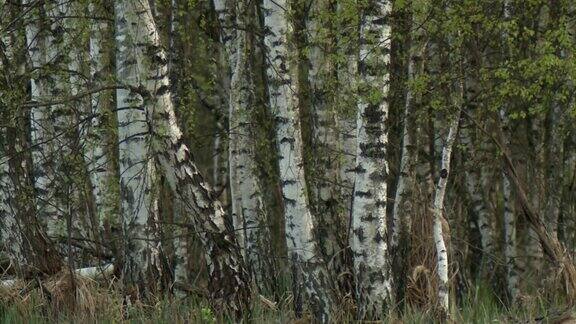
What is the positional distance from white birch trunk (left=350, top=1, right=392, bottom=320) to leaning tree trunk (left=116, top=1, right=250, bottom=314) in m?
1.22

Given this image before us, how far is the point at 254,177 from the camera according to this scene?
49.5ft

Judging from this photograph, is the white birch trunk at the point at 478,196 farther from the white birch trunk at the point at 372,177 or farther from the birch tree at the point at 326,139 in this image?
the white birch trunk at the point at 372,177

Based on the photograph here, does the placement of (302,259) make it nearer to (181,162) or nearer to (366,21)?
(181,162)

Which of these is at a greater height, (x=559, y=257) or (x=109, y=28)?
(x=109, y=28)

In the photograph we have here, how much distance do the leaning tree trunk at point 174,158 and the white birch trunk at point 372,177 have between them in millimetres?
1221

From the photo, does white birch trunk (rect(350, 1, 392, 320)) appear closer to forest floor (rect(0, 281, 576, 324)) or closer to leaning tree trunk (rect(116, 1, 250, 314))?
forest floor (rect(0, 281, 576, 324))

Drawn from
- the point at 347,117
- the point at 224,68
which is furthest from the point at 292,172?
the point at 224,68

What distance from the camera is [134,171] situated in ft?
37.3

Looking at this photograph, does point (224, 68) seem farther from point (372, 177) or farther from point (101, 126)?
point (372, 177)

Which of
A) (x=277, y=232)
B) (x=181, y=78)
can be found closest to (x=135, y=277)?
(x=181, y=78)

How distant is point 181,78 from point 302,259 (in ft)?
21.2

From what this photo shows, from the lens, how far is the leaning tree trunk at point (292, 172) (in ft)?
Result: 37.4

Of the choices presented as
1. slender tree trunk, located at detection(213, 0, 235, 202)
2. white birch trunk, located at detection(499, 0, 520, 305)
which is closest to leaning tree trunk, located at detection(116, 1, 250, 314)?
slender tree trunk, located at detection(213, 0, 235, 202)

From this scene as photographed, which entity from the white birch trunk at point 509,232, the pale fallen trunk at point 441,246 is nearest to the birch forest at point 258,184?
the pale fallen trunk at point 441,246
